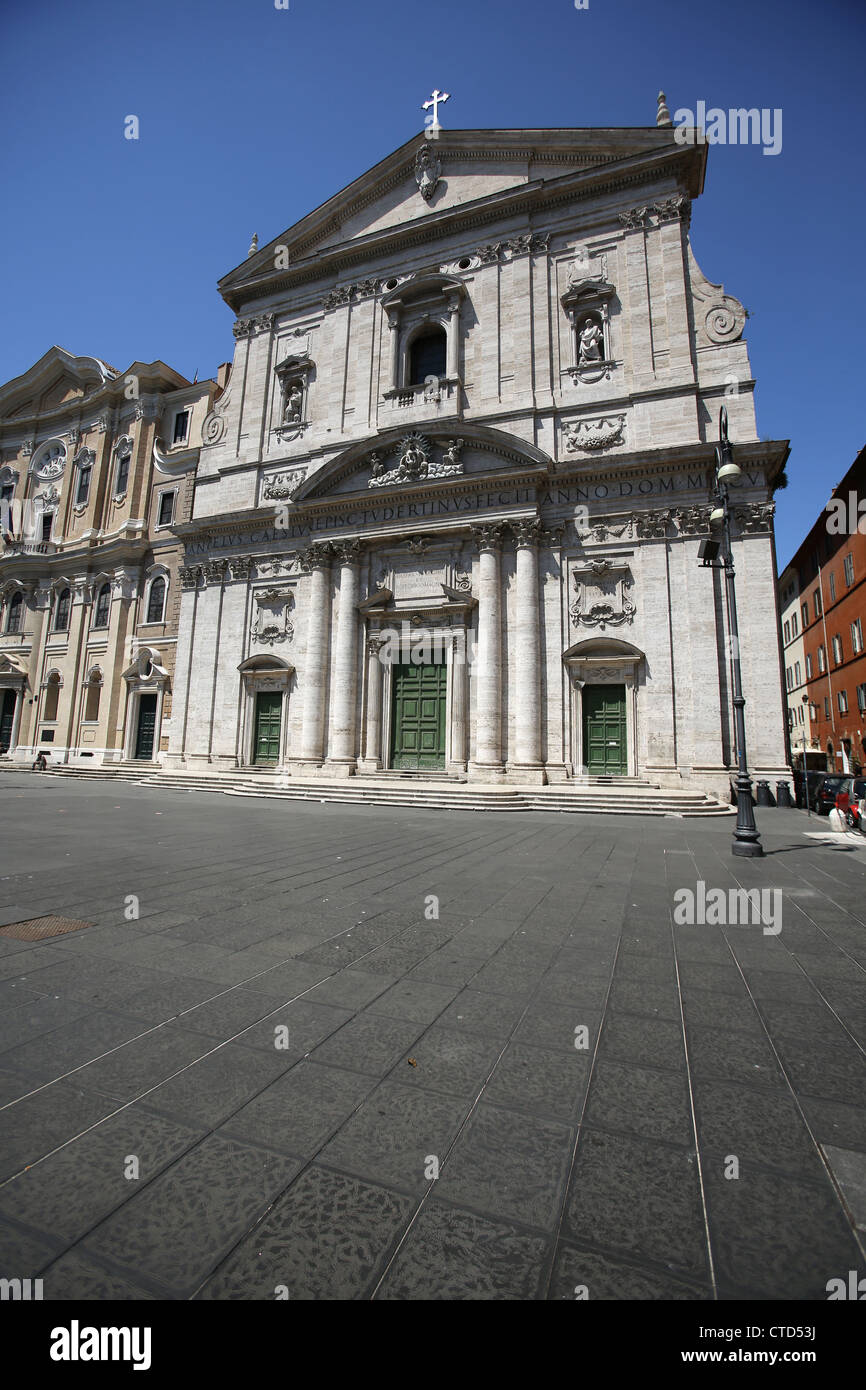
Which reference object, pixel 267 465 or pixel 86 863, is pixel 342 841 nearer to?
pixel 86 863

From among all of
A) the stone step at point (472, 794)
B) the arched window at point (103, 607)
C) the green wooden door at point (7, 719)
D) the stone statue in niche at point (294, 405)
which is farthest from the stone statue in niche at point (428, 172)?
the green wooden door at point (7, 719)

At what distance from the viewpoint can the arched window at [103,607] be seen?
101ft

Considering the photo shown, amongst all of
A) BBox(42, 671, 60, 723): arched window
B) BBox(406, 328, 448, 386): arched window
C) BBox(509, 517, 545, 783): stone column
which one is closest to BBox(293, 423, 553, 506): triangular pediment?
BBox(509, 517, 545, 783): stone column

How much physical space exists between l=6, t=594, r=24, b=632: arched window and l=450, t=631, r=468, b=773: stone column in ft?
93.1

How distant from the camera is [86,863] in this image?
7.16 meters

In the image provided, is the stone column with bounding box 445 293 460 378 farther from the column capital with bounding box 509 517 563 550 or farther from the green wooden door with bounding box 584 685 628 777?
the green wooden door with bounding box 584 685 628 777

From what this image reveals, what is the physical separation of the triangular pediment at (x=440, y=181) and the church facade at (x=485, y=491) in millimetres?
103

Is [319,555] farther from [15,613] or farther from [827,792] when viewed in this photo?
[15,613]

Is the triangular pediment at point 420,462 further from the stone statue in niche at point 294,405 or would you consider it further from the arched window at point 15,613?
the arched window at point 15,613

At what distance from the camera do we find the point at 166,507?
30.7 metres

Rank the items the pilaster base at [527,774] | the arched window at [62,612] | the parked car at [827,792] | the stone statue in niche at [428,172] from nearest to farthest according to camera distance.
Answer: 1. the parked car at [827,792]
2. the pilaster base at [527,774]
3. the stone statue in niche at [428,172]
4. the arched window at [62,612]

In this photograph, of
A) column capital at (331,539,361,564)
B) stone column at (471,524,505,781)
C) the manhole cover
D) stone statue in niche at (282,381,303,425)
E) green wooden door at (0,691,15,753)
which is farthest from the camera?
green wooden door at (0,691,15,753)

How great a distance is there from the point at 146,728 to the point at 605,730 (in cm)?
2193

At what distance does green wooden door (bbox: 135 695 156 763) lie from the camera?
28344 mm
